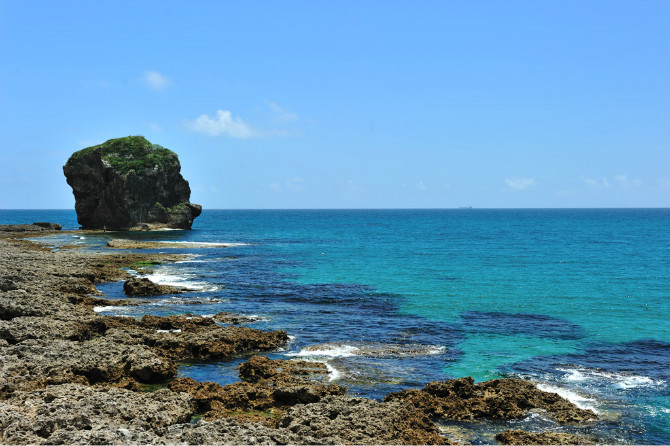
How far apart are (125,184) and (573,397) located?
96211 millimetres

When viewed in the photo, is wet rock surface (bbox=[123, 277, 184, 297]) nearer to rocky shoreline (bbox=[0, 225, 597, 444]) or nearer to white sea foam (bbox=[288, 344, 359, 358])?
rocky shoreline (bbox=[0, 225, 597, 444])

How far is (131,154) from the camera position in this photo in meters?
105

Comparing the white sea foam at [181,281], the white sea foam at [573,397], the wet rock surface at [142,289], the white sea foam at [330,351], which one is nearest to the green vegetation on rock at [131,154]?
the white sea foam at [181,281]

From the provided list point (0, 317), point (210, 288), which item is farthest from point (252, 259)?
A: point (0, 317)

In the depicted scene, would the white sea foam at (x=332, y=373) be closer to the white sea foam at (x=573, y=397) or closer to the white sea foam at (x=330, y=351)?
the white sea foam at (x=330, y=351)

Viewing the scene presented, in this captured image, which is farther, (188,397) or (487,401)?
(487,401)

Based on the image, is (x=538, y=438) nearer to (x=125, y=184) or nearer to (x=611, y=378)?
(x=611, y=378)

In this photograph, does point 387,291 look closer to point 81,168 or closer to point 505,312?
point 505,312

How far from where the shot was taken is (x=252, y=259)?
63125mm

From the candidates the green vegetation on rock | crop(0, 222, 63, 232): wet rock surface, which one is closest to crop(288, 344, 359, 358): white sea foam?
the green vegetation on rock


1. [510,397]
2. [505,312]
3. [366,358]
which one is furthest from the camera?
[505,312]

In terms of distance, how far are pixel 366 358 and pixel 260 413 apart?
25.2 feet

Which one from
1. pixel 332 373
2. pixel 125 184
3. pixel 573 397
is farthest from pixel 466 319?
pixel 125 184

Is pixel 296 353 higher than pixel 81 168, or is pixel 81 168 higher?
pixel 81 168
